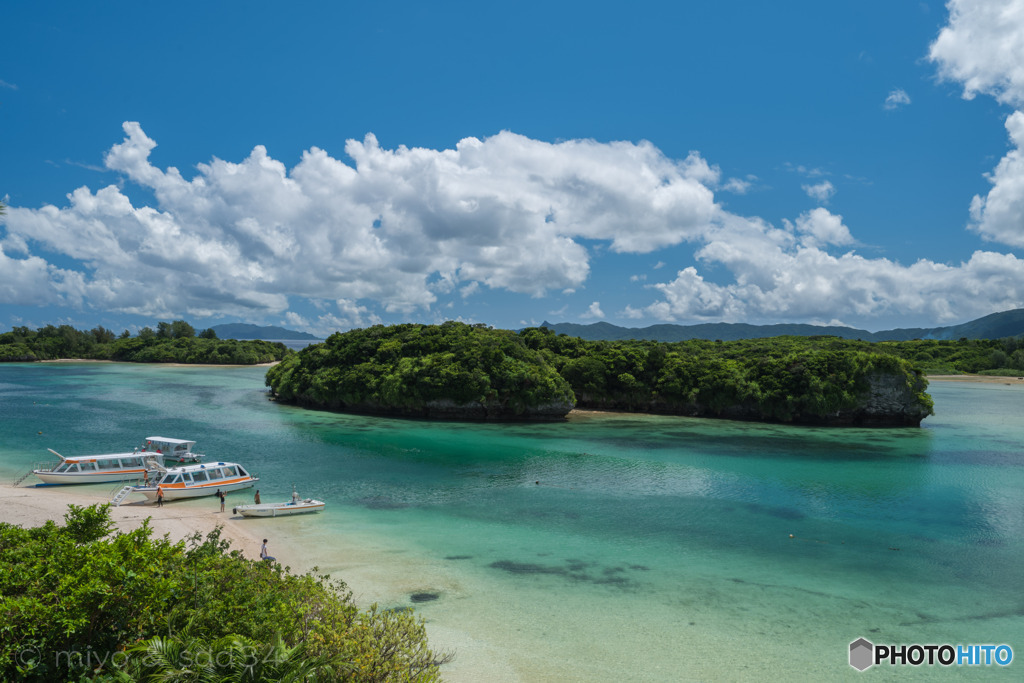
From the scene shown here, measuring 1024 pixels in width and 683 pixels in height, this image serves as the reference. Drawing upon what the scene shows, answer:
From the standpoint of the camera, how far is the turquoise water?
599 inches

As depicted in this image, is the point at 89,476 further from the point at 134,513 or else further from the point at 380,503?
the point at 380,503

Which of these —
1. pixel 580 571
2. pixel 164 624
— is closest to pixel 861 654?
pixel 580 571

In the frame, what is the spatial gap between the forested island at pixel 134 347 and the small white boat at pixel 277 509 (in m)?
139

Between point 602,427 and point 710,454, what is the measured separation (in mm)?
15553

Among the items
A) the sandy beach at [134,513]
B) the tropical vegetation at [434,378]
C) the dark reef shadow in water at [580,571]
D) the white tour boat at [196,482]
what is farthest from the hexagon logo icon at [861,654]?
the tropical vegetation at [434,378]

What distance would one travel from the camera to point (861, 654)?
14562mm

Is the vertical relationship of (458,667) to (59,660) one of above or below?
below

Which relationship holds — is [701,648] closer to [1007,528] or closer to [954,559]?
[954,559]

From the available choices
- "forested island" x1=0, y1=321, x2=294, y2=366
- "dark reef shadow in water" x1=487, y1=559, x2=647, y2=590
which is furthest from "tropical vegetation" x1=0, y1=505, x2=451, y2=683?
"forested island" x1=0, y1=321, x2=294, y2=366

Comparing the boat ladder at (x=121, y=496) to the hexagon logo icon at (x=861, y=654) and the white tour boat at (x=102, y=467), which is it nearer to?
the white tour boat at (x=102, y=467)

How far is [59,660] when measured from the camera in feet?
26.2

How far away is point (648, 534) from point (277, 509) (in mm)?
18012

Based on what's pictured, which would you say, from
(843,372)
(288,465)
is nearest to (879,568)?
(288,465)

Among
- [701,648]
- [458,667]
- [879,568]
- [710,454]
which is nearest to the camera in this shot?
[458,667]
